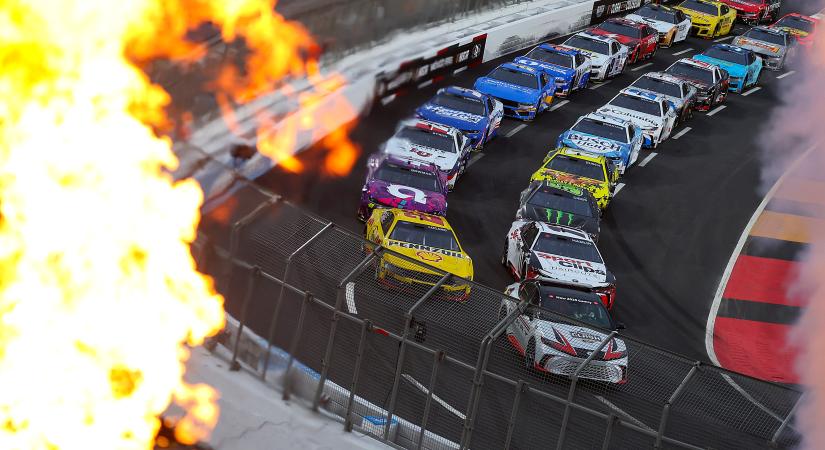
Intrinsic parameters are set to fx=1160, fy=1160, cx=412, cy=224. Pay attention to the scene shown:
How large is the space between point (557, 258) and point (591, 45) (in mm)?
15766

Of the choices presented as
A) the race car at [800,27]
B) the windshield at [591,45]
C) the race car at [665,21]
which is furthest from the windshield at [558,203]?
the race car at [800,27]

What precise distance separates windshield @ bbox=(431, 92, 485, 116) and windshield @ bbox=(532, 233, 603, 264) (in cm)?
696

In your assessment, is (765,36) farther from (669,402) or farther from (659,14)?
(669,402)

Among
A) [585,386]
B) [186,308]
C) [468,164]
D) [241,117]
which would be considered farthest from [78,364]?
[468,164]

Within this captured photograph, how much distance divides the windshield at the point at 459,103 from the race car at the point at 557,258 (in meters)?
6.22

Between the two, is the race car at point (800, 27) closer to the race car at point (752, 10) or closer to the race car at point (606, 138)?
the race car at point (752, 10)

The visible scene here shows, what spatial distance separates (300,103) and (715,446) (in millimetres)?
14613

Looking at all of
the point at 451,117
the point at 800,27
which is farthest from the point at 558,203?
the point at 800,27

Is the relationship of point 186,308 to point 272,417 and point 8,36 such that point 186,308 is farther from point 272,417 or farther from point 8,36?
point 8,36

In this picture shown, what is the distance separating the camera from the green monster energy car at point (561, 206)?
73.5 ft

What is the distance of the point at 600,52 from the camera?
114 feet

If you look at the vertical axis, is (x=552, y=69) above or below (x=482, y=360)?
below

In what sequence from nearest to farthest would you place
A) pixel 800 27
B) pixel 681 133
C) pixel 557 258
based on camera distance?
1. pixel 557 258
2. pixel 681 133
3. pixel 800 27

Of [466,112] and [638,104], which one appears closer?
[466,112]
